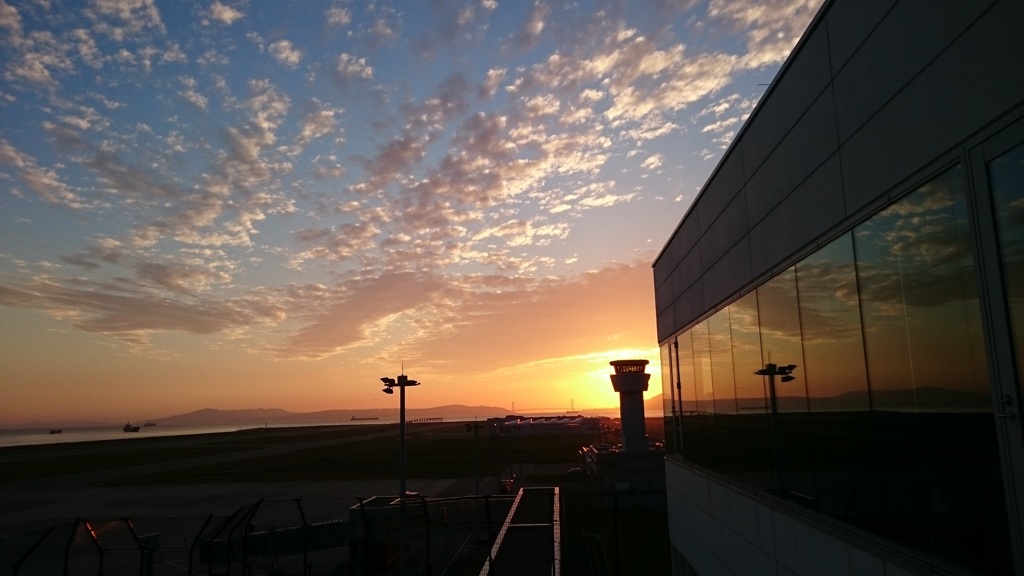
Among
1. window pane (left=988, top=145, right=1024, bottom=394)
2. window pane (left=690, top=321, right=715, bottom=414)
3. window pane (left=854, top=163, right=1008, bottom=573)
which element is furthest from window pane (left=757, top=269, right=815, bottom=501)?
window pane (left=988, top=145, right=1024, bottom=394)

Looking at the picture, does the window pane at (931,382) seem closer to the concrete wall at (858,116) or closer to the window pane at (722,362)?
the concrete wall at (858,116)

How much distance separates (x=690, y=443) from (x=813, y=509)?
33.9ft

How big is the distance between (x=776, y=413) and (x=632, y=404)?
137 feet

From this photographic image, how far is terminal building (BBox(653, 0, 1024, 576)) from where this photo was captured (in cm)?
595

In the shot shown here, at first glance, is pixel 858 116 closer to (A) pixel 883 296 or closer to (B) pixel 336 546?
(A) pixel 883 296

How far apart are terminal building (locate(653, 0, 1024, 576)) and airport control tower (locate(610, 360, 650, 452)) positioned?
127ft

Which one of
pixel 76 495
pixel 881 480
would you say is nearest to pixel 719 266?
pixel 881 480

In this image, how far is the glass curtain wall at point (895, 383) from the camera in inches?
250

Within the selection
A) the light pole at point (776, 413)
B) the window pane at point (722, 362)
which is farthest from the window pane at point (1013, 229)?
the window pane at point (722, 362)

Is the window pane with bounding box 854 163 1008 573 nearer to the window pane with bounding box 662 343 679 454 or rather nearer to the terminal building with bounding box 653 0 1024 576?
the terminal building with bounding box 653 0 1024 576

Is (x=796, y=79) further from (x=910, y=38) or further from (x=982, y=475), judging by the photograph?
(x=982, y=475)

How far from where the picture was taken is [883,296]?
800 centimetres

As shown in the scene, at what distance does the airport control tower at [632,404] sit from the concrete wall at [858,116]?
3928 centimetres

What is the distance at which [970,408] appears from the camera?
21.0 feet
